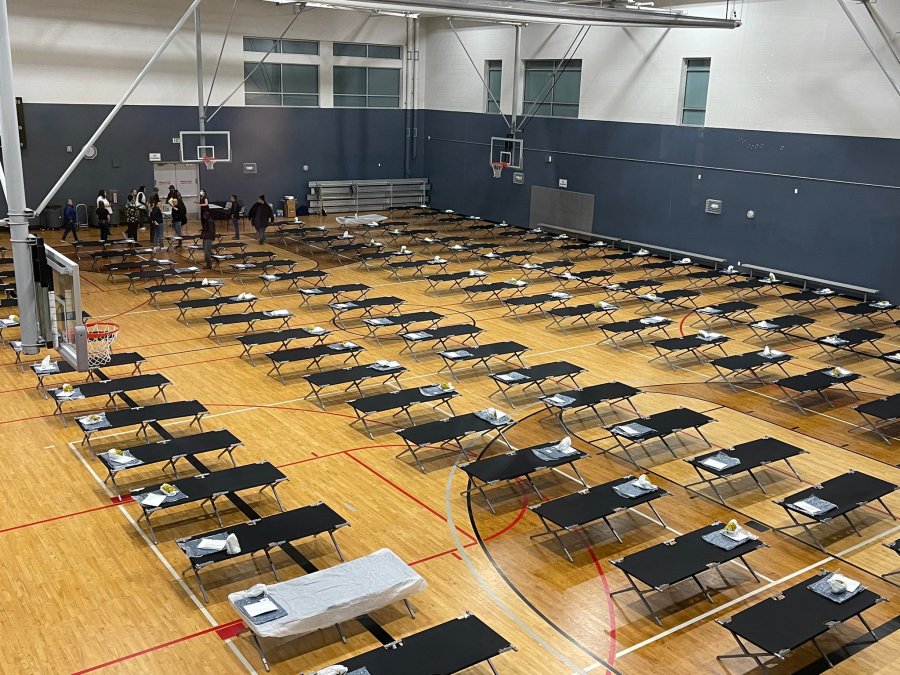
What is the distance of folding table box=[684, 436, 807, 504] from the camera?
11.5 meters

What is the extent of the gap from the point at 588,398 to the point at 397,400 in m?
3.13

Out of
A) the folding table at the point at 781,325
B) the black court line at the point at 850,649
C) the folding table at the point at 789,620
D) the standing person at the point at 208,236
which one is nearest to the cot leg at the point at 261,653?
the folding table at the point at 789,620

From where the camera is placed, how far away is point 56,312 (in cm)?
1019

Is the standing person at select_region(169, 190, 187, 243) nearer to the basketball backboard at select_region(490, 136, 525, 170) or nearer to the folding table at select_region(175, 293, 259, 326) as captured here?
the folding table at select_region(175, 293, 259, 326)

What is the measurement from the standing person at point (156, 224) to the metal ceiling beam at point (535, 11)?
895 centimetres

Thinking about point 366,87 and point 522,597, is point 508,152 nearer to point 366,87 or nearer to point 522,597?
point 366,87

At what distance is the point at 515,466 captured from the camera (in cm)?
1147

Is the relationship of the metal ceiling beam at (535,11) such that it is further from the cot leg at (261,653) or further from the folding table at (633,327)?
the cot leg at (261,653)

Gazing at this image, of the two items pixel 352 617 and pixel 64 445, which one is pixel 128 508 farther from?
pixel 352 617

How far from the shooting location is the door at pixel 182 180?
31594 mm

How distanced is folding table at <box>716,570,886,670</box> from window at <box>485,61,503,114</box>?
27.6 m

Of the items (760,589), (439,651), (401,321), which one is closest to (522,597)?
(439,651)

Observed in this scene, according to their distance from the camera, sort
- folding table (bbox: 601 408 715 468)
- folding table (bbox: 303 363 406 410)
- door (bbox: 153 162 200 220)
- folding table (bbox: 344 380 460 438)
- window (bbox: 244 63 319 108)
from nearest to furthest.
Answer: folding table (bbox: 601 408 715 468) → folding table (bbox: 344 380 460 438) → folding table (bbox: 303 363 406 410) → door (bbox: 153 162 200 220) → window (bbox: 244 63 319 108)

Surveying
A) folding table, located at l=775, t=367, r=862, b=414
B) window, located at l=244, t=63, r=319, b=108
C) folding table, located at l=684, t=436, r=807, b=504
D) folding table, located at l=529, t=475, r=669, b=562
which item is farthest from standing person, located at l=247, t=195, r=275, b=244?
folding table, located at l=529, t=475, r=669, b=562
